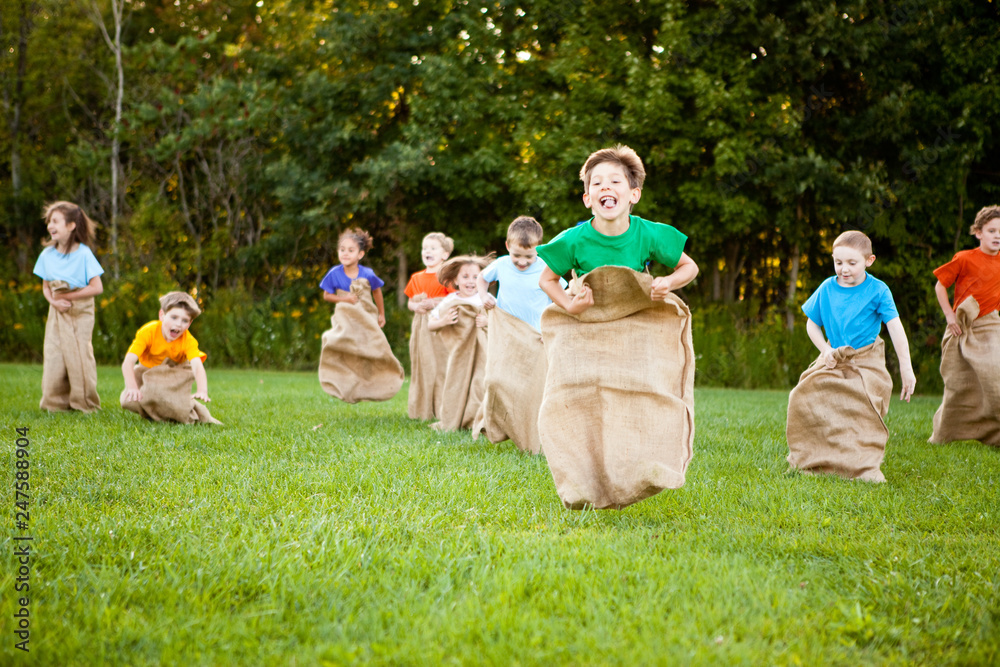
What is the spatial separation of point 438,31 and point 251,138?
18.4 ft

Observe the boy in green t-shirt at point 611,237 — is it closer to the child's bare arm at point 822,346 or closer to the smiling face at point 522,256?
the child's bare arm at point 822,346

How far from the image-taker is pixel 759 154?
56.4 ft

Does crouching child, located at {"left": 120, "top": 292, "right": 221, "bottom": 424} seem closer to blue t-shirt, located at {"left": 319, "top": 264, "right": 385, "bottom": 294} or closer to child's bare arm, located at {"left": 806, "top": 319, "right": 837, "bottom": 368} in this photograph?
blue t-shirt, located at {"left": 319, "top": 264, "right": 385, "bottom": 294}

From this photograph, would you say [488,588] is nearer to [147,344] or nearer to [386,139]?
[147,344]

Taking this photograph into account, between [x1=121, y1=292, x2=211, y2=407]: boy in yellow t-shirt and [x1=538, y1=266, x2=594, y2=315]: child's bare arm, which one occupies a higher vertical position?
[x1=538, y1=266, x2=594, y2=315]: child's bare arm

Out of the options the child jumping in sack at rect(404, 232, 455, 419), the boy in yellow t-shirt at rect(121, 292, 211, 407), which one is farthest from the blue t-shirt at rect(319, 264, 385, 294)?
the boy in yellow t-shirt at rect(121, 292, 211, 407)

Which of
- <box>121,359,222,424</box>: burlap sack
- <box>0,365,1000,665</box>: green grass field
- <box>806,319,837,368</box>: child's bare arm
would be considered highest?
<box>806,319,837,368</box>: child's bare arm

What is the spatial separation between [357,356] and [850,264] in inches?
218

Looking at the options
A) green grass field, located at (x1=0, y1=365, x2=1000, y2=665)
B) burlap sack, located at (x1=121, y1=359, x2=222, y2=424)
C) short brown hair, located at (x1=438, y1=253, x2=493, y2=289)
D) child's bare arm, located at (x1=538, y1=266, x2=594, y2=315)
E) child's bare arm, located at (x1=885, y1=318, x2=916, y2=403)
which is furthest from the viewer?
short brown hair, located at (x1=438, y1=253, x2=493, y2=289)

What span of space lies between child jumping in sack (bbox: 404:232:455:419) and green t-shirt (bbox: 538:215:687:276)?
4.40m

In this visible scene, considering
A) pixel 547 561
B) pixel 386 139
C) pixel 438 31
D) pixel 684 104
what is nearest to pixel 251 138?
pixel 386 139

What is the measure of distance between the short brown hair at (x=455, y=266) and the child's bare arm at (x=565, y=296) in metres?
3.69

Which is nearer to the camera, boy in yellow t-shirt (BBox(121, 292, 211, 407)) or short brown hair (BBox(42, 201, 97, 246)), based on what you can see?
boy in yellow t-shirt (BBox(121, 292, 211, 407))

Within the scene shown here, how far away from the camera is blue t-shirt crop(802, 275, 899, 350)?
20.0 ft
